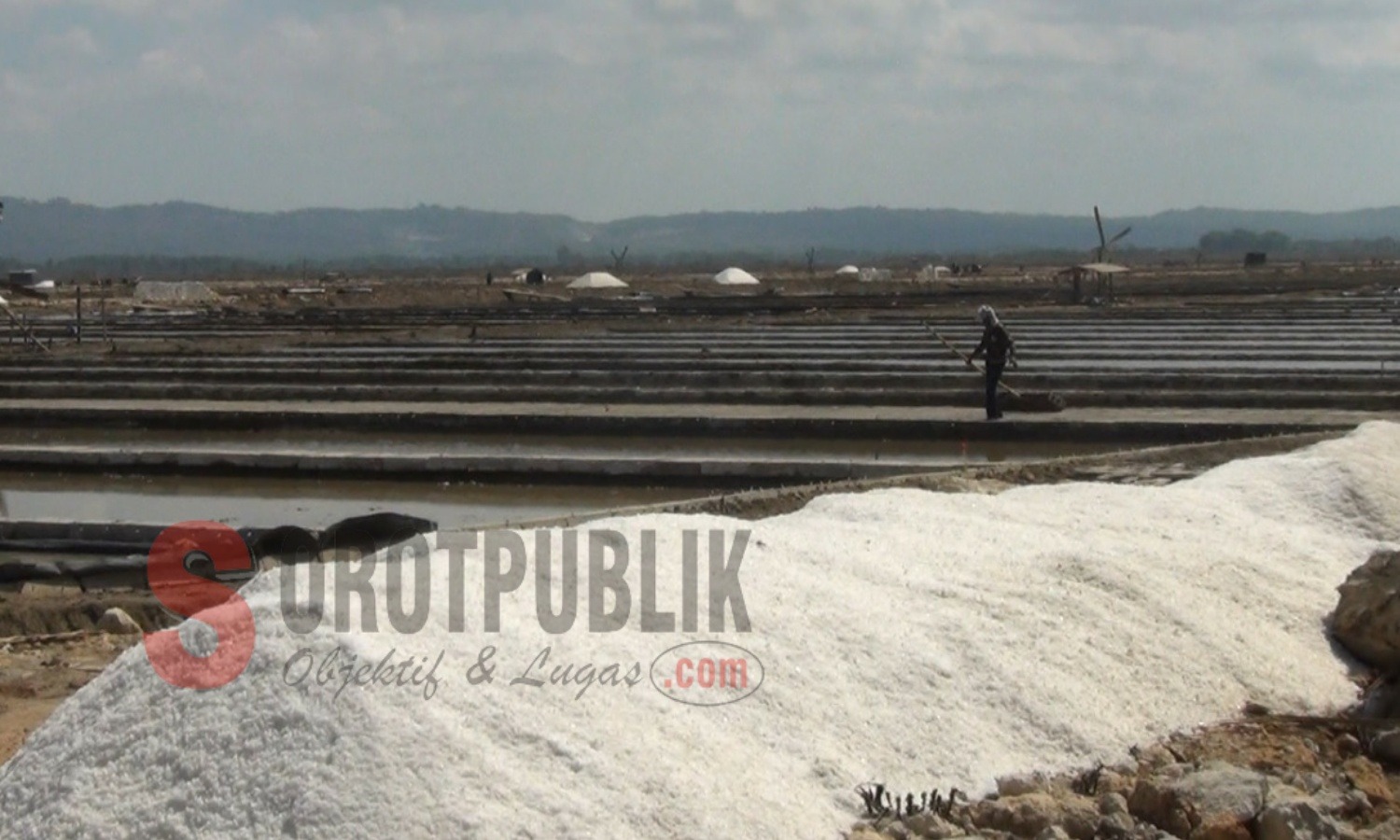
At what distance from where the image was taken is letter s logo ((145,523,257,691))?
155 inches

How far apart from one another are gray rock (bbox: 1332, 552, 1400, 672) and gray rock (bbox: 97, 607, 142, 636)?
467cm

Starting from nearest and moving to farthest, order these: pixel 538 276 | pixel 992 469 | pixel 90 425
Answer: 1. pixel 992 469
2. pixel 90 425
3. pixel 538 276

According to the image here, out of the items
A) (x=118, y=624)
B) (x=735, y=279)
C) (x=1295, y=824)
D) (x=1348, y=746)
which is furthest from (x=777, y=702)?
(x=735, y=279)

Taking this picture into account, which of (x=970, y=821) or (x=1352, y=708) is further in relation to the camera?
(x=1352, y=708)

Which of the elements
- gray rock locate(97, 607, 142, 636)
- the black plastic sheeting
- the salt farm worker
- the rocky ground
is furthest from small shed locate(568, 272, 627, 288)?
the rocky ground

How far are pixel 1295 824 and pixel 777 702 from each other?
1334mm

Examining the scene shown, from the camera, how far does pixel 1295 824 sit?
3.81 metres

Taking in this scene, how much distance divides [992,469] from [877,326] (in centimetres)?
1622

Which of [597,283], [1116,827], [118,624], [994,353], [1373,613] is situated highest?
[994,353]

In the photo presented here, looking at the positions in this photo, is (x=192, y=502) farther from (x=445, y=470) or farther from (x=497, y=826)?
(x=497, y=826)

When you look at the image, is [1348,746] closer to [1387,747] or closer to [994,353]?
[1387,747]

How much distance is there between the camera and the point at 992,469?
28.2ft

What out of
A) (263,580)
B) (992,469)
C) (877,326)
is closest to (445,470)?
(992,469)

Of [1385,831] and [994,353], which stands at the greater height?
[994,353]
